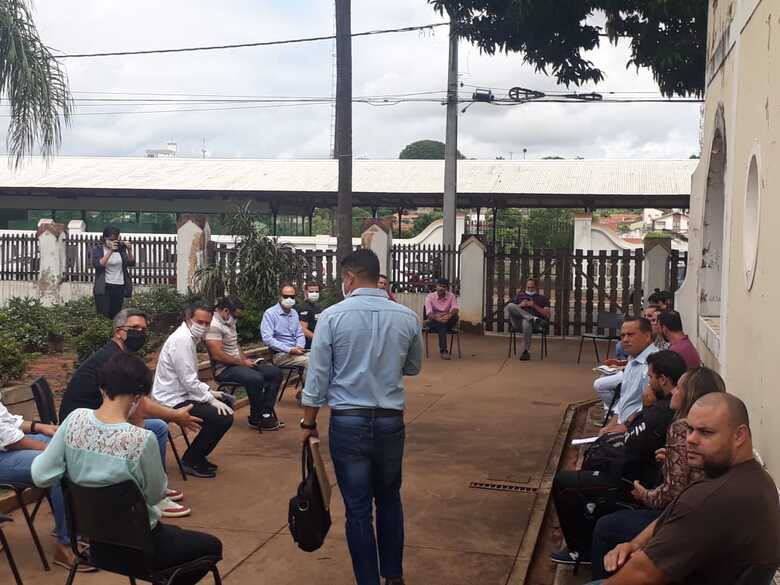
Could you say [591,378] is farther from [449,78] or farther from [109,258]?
[449,78]

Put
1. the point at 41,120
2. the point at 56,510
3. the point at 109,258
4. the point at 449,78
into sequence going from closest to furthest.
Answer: the point at 56,510 → the point at 41,120 → the point at 109,258 → the point at 449,78

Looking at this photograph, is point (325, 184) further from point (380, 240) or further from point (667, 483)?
point (667, 483)

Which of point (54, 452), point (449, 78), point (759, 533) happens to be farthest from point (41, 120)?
point (449, 78)

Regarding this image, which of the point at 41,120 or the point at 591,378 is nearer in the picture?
the point at 41,120

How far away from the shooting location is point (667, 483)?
13.6 ft

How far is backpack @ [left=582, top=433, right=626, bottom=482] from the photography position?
4.79m

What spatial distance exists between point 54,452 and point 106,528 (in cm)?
40

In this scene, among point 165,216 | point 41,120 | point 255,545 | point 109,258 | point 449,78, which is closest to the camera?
point 255,545

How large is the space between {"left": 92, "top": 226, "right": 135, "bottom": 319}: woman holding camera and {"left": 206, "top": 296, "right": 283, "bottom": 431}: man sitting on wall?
3.93 meters

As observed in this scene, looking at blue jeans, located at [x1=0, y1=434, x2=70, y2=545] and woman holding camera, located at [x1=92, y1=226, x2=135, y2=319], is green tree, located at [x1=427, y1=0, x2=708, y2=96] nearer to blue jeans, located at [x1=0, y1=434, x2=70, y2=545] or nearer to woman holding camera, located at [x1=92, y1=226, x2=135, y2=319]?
woman holding camera, located at [x1=92, y1=226, x2=135, y2=319]

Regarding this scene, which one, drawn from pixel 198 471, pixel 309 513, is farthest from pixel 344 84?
pixel 309 513

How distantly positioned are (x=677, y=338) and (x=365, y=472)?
11.1 feet

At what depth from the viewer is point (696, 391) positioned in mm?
4223

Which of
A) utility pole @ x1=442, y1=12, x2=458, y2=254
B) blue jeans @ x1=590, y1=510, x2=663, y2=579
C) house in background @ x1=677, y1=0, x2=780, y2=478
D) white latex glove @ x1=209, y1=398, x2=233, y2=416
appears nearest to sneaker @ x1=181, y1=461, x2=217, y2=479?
white latex glove @ x1=209, y1=398, x2=233, y2=416
